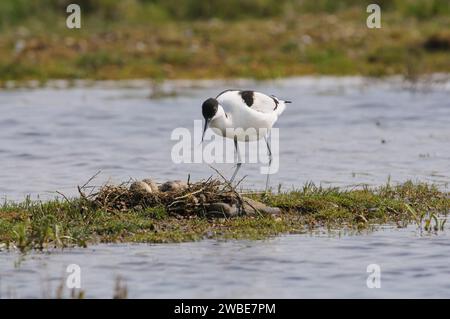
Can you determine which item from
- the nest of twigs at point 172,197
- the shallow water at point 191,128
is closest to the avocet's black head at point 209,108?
the nest of twigs at point 172,197

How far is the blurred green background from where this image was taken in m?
25.5

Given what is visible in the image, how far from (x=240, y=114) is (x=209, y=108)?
2.16ft

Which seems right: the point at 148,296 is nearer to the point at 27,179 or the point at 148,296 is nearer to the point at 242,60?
the point at 27,179

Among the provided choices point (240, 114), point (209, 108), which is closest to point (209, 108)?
point (209, 108)

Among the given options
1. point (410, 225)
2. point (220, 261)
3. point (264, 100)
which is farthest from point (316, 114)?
point (220, 261)

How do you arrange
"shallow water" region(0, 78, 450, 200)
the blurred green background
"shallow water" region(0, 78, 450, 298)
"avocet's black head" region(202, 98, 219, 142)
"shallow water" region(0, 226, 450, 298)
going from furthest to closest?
1. the blurred green background
2. "shallow water" region(0, 78, 450, 200)
3. "avocet's black head" region(202, 98, 219, 142)
4. "shallow water" region(0, 78, 450, 298)
5. "shallow water" region(0, 226, 450, 298)

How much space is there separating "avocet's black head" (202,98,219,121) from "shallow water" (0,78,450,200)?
1.72m

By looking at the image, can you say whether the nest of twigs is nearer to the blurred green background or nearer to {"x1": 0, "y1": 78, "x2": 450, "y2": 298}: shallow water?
{"x1": 0, "y1": 78, "x2": 450, "y2": 298}: shallow water

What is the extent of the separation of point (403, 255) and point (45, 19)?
21.7m

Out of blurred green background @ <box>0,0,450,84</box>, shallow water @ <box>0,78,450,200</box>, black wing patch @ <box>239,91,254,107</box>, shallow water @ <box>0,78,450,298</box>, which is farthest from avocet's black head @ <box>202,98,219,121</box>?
blurred green background @ <box>0,0,450,84</box>

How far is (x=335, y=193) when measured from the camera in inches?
476

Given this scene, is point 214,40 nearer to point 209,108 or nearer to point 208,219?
point 209,108

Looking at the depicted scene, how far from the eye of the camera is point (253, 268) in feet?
31.5

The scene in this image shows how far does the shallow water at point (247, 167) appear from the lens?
9.22 m
